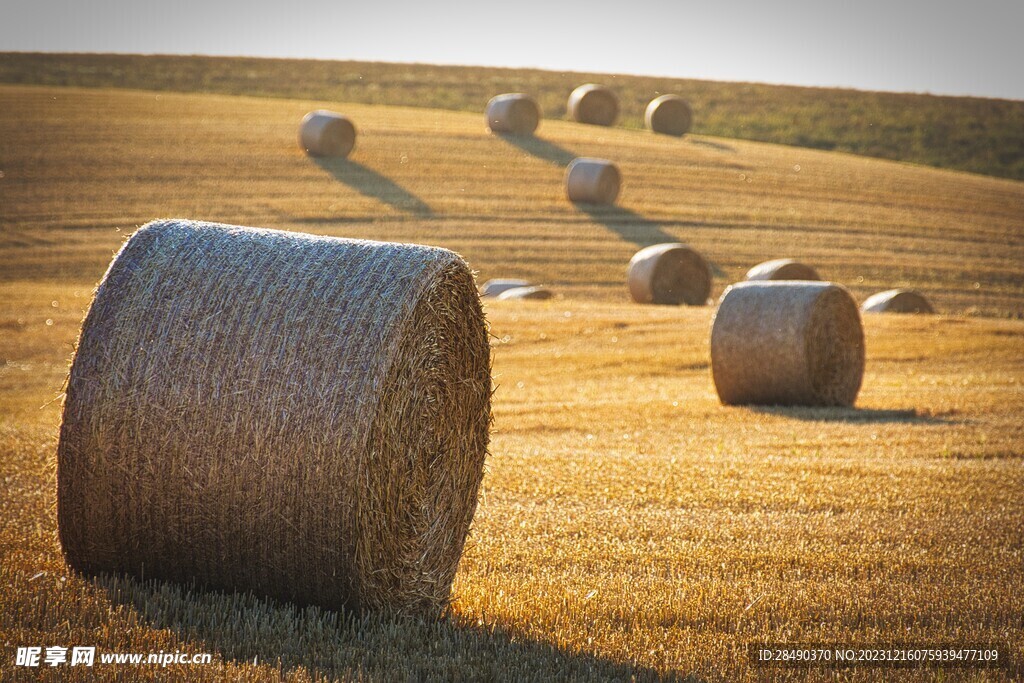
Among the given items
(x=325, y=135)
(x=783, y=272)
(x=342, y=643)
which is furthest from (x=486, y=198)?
(x=342, y=643)

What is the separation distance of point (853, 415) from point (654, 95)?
4766 cm

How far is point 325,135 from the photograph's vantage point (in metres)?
36.7

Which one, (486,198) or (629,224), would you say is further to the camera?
(486,198)

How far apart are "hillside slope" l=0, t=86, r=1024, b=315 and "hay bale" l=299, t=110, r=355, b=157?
0.58 metres

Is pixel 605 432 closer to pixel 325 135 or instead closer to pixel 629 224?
pixel 629 224

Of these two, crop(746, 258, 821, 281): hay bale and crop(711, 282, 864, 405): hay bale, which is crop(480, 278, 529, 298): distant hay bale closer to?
crop(746, 258, 821, 281): hay bale

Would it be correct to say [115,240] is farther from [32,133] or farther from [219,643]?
[219,643]

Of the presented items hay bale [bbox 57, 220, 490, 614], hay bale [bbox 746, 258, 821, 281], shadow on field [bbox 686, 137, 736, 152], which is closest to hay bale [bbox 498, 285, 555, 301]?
hay bale [bbox 746, 258, 821, 281]

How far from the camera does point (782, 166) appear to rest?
142 feet

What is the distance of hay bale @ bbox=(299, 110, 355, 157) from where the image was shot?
36688mm

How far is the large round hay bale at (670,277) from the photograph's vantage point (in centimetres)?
2497

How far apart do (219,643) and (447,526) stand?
58.6 inches

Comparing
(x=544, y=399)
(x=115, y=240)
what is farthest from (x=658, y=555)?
(x=115, y=240)

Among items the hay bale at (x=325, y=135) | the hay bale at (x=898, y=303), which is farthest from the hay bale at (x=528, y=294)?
the hay bale at (x=325, y=135)
